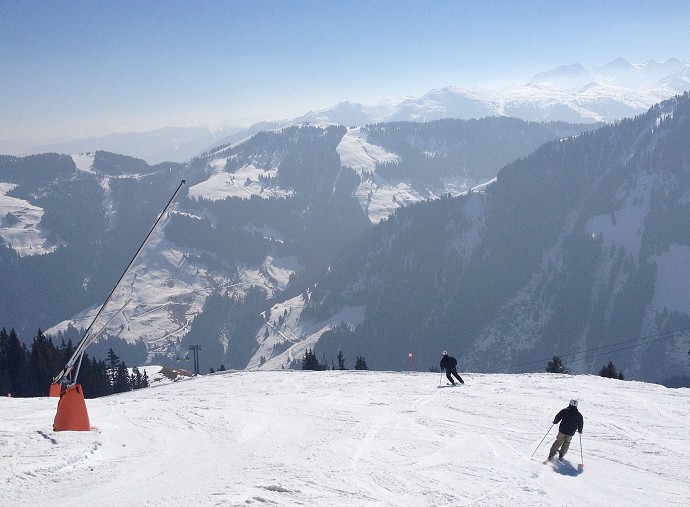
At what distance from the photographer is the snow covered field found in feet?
35.5

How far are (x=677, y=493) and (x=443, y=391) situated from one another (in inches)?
517

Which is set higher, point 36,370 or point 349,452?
point 349,452

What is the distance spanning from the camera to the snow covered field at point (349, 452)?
10812 mm

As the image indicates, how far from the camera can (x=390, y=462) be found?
13156 millimetres

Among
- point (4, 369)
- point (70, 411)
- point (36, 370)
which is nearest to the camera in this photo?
point (70, 411)

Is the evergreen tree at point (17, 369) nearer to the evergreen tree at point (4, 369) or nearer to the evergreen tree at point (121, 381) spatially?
the evergreen tree at point (4, 369)

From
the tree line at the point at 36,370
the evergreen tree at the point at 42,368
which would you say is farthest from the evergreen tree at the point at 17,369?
the evergreen tree at the point at 42,368

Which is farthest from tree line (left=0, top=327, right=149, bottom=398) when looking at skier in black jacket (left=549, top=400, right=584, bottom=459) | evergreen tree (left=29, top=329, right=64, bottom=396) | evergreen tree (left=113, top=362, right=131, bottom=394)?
skier in black jacket (left=549, top=400, right=584, bottom=459)

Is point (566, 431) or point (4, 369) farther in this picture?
point (4, 369)

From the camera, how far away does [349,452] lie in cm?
1388

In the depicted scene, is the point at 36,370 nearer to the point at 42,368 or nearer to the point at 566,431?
the point at 42,368

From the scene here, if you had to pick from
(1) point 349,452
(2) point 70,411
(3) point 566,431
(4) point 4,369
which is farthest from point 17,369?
(3) point 566,431

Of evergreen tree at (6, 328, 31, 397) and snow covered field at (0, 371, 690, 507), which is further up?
snow covered field at (0, 371, 690, 507)

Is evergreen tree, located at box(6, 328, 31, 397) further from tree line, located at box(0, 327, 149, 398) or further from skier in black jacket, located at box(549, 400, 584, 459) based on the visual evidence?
skier in black jacket, located at box(549, 400, 584, 459)
